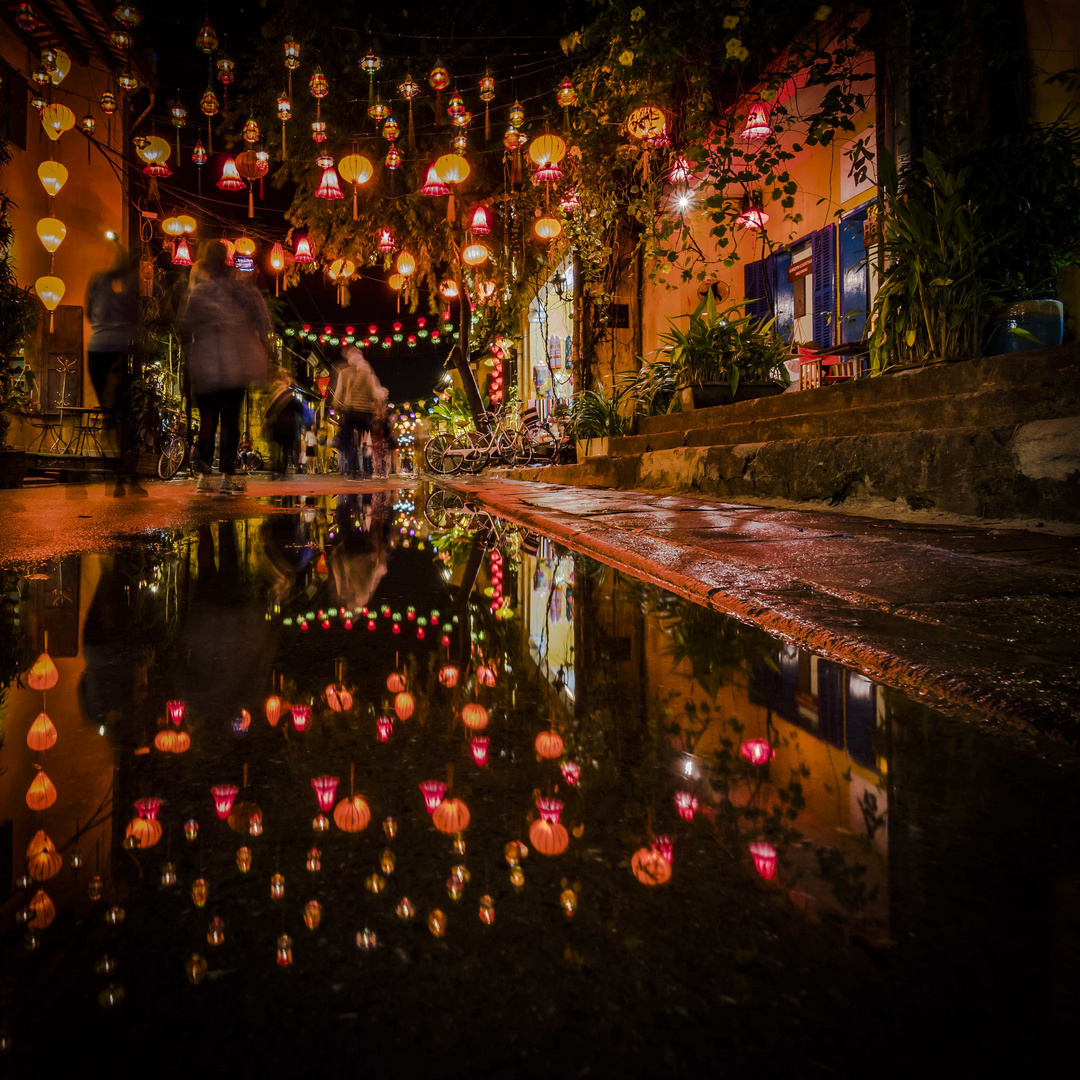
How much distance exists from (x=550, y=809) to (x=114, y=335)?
791 centimetres

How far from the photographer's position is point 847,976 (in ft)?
2.33

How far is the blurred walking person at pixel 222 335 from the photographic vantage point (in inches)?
262

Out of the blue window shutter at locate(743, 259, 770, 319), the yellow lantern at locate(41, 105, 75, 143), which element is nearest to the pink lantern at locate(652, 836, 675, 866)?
the blue window shutter at locate(743, 259, 770, 319)

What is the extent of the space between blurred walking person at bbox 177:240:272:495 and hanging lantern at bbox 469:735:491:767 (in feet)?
20.5

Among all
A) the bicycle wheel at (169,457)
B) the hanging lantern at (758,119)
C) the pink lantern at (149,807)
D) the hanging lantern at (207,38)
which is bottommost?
the pink lantern at (149,807)

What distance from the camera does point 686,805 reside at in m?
1.08

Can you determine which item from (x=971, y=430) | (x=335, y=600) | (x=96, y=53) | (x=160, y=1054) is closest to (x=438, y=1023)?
(x=160, y=1054)

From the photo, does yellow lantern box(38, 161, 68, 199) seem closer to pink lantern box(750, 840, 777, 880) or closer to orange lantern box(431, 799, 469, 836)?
orange lantern box(431, 799, 469, 836)

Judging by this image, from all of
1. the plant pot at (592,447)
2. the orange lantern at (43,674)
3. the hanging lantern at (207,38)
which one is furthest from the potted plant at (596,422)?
the orange lantern at (43,674)

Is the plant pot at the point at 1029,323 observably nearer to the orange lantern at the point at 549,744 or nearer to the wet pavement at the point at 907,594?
the wet pavement at the point at 907,594

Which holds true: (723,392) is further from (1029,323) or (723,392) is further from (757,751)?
(757,751)

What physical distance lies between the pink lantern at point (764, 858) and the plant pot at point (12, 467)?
9.56 meters

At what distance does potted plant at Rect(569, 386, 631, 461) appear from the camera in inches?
359

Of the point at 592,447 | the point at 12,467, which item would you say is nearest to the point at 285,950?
the point at 592,447
